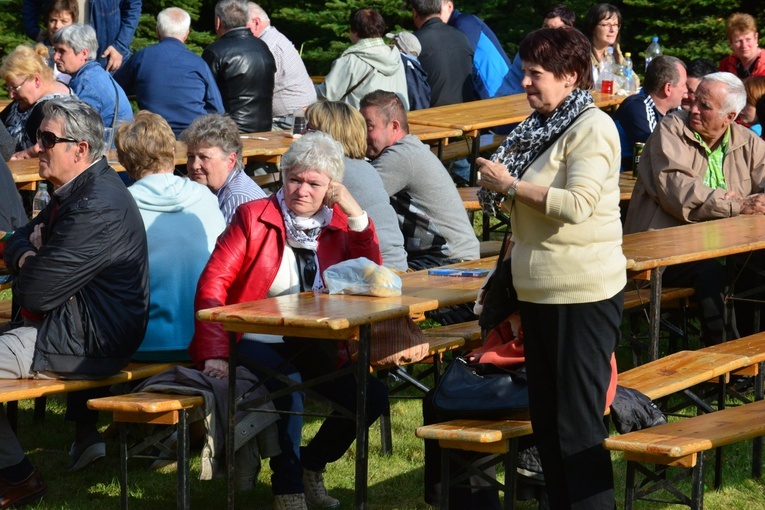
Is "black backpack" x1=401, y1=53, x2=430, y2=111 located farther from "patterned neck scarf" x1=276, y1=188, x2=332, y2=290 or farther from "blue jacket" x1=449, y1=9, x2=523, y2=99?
"patterned neck scarf" x1=276, y1=188, x2=332, y2=290

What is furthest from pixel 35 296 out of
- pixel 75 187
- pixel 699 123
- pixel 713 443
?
pixel 699 123

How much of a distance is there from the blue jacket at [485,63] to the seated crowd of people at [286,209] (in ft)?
7.57

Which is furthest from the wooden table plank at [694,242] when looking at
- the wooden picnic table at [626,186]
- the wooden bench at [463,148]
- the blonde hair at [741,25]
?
the blonde hair at [741,25]

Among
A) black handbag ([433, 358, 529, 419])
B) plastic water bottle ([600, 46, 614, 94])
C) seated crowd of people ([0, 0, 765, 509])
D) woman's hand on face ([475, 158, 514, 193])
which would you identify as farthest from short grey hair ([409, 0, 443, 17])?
woman's hand on face ([475, 158, 514, 193])

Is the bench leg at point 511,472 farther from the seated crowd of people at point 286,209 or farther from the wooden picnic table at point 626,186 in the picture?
the wooden picnic table at point 626,186

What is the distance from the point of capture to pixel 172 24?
890 cm

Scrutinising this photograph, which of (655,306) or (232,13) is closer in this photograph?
(655,306)

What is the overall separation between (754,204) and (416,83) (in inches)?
165

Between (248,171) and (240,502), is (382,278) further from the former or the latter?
(248,171)

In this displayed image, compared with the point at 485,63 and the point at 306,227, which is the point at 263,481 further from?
the point at 485,63

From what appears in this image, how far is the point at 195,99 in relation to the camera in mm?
8727

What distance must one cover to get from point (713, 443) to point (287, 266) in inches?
73.0

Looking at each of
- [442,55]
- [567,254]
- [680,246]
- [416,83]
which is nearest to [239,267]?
[567,254]

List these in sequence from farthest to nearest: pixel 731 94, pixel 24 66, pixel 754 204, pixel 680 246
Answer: pixel 24 66, pixel 754 204, pixel 731 94, pixel 680 246
